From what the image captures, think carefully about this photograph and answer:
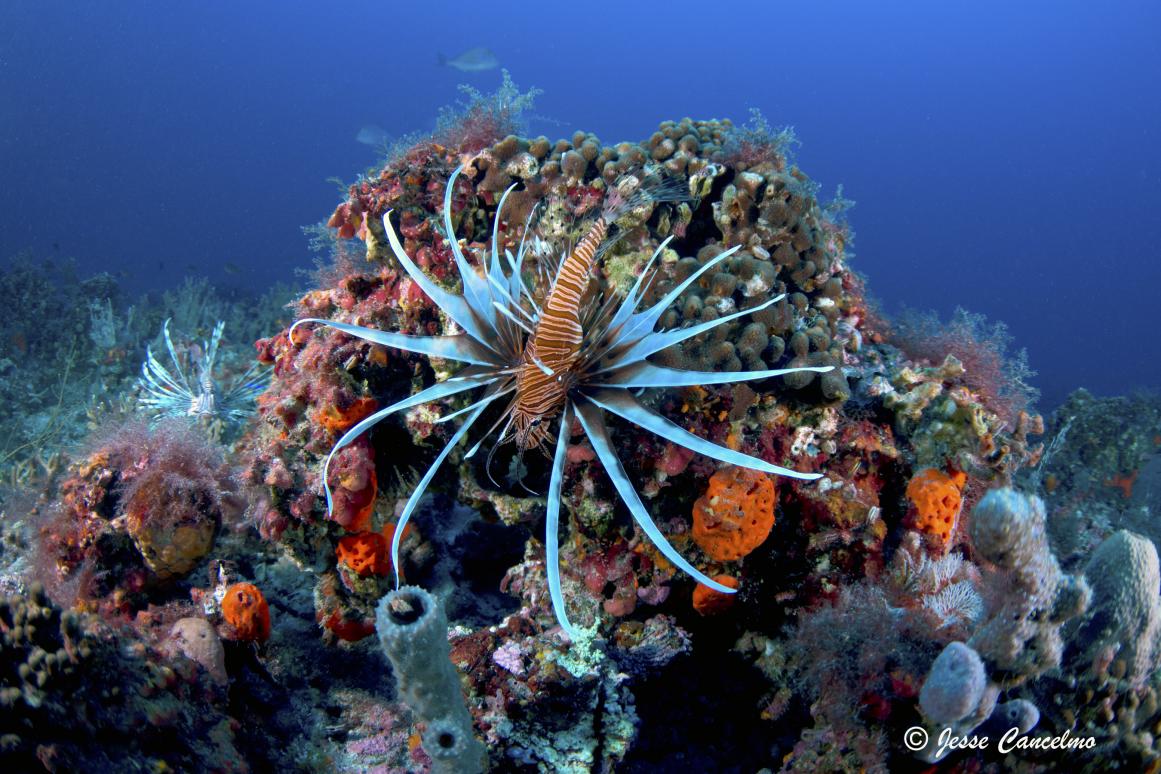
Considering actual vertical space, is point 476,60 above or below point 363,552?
above

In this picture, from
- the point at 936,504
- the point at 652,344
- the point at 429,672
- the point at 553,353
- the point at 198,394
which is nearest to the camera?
the point at 429,672

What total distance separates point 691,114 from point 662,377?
12508 centimetres

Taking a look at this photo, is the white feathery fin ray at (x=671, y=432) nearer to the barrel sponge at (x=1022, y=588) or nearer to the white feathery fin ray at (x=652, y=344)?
the white feathery fin ray at (x=652, y=344)

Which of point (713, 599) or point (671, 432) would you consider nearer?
point (671, 432)

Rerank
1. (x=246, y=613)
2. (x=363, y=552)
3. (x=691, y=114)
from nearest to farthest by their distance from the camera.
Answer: (x=246, y=613), (x=363, y=552), (x=691, y=114)

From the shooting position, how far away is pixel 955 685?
1.84m

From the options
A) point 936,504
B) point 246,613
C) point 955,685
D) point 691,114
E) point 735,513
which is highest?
point 691,114

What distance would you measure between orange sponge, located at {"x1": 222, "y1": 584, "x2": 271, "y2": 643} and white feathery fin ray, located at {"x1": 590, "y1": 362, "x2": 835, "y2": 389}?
228 centimetres

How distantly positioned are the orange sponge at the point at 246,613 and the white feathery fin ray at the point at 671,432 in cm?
227

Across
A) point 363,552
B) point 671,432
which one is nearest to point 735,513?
point 671,432

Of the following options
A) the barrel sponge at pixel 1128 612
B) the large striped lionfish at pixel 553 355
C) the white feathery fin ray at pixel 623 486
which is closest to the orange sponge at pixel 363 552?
the large striped lionfish at pixel 553 355

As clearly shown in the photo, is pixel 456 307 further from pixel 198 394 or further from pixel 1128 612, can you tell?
pixel 198 394

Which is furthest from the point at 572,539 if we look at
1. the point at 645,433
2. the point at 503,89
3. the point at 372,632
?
the point at 503,89

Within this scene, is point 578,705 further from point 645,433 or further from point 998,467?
point 998,467
